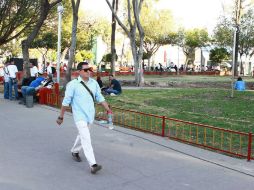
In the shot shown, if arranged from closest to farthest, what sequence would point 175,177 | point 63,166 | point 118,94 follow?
1. point 175,177
2. point 63,166
3. point 118,94

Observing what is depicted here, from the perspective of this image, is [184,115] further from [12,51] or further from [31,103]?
[12,51]

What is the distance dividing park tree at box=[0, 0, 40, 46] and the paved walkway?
18608mm

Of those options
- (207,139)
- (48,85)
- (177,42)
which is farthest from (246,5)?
(207,139)

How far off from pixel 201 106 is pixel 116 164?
793cm

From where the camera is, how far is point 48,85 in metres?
14.7

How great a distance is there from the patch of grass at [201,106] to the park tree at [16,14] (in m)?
13.4

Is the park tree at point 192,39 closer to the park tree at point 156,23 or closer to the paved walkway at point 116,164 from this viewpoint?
the park tree at point 156,23

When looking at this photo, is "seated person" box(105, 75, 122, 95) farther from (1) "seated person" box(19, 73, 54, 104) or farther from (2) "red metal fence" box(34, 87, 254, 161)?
(2) "red metal fence" box(34, 87, 254, 161)

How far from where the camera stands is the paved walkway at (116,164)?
18.6 feet

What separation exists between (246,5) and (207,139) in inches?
1347

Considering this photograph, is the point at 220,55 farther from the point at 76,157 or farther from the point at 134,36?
the point at 76,157

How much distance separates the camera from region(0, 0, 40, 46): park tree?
2643 cm

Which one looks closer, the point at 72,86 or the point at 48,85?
the point at 72,86

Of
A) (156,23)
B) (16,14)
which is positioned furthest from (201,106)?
(156,23)
